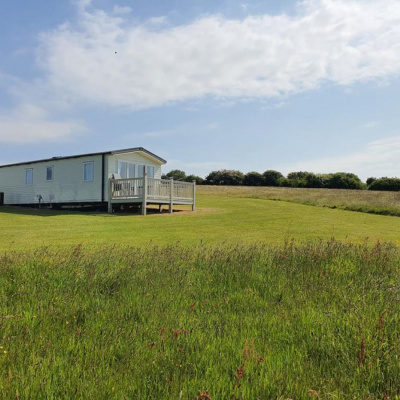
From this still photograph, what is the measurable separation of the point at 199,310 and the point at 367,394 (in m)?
1.80

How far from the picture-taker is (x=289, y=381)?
251cm

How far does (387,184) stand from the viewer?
163 feet

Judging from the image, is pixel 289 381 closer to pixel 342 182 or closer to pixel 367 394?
pixel 367 394

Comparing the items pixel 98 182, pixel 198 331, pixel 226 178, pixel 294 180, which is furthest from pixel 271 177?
pixel 198 331

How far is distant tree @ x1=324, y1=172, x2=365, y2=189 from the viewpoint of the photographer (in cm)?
5469

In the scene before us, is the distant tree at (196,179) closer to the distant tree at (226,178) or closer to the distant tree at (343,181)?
the distant tree at (226,178)

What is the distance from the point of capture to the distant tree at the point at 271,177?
6212 centimetres

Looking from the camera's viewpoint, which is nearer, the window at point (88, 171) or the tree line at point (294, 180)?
the window at point (88, 171)

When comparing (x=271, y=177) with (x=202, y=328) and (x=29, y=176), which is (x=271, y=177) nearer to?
(x=29, y=176)

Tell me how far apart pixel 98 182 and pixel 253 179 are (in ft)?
143

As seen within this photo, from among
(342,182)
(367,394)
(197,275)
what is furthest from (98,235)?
(342,182)

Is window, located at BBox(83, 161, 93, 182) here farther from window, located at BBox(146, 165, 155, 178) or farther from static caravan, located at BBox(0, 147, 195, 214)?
window, located at BBox(146, 165, 155, 178)

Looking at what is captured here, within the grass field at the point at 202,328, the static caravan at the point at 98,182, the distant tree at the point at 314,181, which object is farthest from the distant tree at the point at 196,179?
the grass field at the point at 202,328

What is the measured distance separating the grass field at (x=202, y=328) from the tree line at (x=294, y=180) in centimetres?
4190
